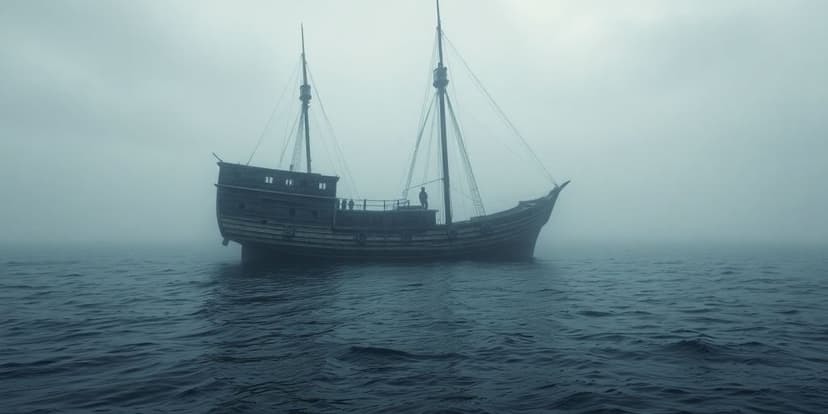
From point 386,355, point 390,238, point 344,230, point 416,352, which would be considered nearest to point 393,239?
point 390,238

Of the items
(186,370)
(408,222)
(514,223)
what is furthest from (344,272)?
(186,370)

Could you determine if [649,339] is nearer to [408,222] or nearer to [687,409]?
[687,409]

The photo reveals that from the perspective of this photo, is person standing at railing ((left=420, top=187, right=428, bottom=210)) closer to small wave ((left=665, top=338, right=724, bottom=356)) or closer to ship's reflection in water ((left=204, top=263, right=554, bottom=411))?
ship's reflection in water ((left=204, top=263, right=554, bottom=411))

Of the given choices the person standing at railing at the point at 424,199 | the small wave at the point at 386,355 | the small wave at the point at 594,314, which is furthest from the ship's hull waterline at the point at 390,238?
the small wave at the point at 386,355

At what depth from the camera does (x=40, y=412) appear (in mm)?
5688

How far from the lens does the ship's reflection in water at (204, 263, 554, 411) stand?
21.2ft

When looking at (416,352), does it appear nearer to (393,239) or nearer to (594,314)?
(594,314)

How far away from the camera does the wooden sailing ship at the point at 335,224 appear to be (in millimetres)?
27547

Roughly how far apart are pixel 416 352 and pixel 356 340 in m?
1.74

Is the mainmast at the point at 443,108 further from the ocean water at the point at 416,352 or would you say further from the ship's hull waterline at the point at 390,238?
the ocean water at the point at 416,352

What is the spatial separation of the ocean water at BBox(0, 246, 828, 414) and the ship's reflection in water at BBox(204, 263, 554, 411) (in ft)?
0.17

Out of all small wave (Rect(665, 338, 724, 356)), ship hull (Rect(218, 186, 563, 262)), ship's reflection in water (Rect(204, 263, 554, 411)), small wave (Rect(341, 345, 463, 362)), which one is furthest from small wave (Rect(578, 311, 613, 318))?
ship hull (Rect(218, 186, 563, 262))

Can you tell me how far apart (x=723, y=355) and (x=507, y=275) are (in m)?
14.3

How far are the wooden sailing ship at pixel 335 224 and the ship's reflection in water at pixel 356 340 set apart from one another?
891 cm
